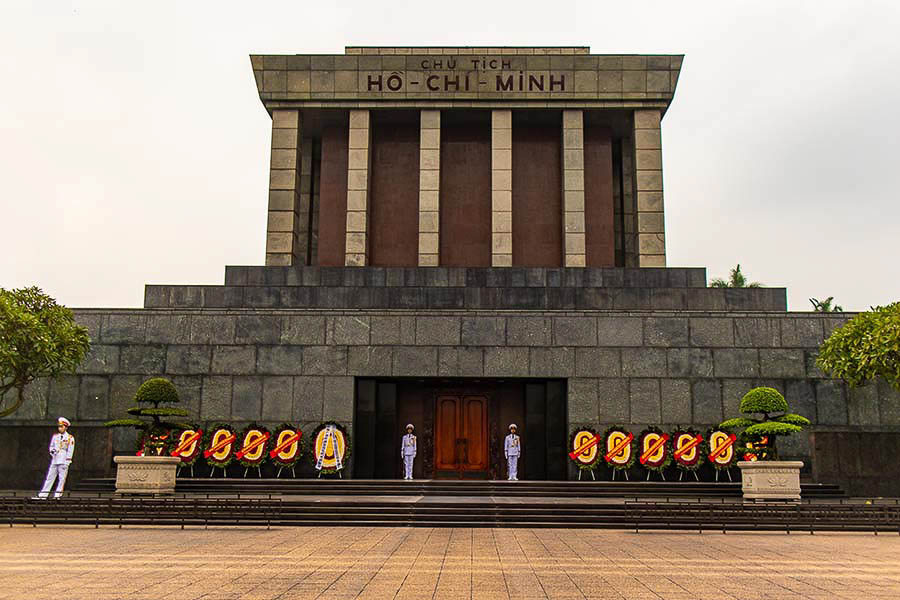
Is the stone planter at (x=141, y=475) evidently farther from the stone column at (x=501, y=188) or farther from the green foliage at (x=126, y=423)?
the stone column at (x=501, y=188)

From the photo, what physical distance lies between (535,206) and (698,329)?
1086 cm

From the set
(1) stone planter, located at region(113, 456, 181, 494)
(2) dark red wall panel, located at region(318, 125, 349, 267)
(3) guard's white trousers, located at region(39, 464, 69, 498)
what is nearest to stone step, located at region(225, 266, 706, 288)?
(2) dark red wall panel, located at region(318, 125, 349, 267)

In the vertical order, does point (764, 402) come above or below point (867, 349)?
below

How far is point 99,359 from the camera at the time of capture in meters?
26.9

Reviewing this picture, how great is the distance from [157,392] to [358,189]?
13.3m

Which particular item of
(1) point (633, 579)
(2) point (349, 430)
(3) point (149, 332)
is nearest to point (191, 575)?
(1) point (633, 579)

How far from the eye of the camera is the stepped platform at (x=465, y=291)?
28.7 m

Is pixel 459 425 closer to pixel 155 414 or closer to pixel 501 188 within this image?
pixel 155 414

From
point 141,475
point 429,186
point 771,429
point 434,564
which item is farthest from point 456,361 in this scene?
point 434,564

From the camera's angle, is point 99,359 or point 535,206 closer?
point 99,359

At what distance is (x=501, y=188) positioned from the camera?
3444 centimetres

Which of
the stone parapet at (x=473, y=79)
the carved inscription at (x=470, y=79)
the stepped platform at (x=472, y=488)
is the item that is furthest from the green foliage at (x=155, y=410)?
the carved inscription at (x=470, y=79)

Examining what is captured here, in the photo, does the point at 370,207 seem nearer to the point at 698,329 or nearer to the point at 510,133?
the point at 510,133

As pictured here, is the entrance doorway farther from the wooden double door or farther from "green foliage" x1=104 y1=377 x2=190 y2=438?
"green foliage" x1=104 y1=377 x2=190 y2=438
